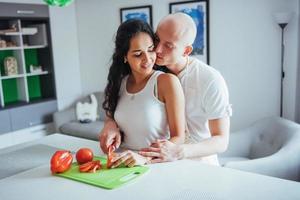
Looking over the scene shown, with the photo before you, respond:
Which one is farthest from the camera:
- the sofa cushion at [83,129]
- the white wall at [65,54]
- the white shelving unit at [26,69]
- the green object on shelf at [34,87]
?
the green object on shelf at [34,87]

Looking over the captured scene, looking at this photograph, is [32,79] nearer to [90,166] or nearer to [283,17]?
[283,17]

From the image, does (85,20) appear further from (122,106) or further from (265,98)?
(122,106)

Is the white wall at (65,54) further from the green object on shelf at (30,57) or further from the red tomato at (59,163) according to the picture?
the red tomato at (59,163)

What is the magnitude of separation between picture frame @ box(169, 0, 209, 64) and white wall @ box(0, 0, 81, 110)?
182 cm

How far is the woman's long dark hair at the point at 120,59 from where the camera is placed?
1.32 m

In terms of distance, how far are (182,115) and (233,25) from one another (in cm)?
239

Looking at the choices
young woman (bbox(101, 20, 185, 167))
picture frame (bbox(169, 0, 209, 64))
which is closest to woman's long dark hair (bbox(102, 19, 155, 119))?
young woman (bbox(101, 20, 185, 167))

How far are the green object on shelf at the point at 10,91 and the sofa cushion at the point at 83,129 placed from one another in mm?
809

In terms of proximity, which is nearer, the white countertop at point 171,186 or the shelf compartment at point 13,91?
the white countertop at point 171,186

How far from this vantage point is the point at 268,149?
110 inches

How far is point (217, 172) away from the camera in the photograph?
117 centimetres

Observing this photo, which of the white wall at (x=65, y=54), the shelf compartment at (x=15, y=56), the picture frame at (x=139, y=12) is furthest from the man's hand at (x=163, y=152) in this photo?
the white wall at (x=65, y=54)

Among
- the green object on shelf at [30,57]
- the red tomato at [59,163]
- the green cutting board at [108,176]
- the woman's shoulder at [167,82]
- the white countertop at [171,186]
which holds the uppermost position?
the green object on shelf at [30,57]

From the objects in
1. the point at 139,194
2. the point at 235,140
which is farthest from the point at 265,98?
the point at 139,194
